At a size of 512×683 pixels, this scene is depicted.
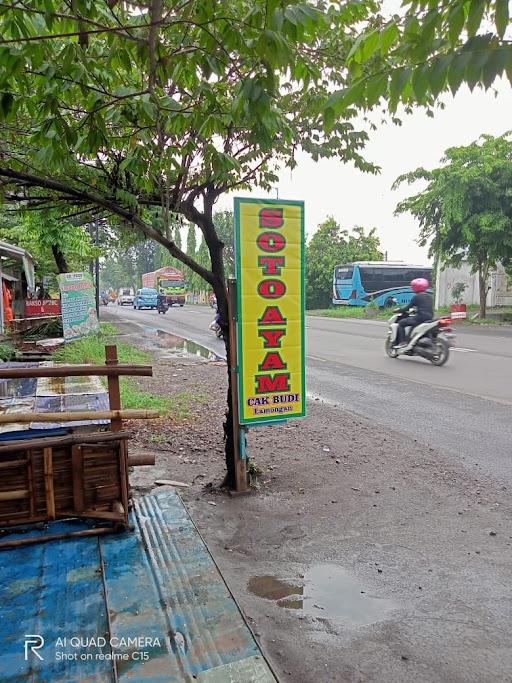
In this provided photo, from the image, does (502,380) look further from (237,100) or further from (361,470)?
(237,100)

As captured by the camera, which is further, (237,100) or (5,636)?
(237,100)

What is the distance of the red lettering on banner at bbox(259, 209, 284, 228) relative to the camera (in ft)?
12.9

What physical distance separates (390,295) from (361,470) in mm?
29125

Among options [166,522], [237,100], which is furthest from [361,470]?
[237,100]

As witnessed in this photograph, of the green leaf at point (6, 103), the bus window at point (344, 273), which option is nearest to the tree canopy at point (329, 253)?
the bus window at point (344, 273)

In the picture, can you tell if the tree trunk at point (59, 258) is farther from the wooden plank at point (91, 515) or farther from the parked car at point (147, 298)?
the parked car at point (147, 298)

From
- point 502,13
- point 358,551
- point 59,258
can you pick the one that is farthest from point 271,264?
point 59,258

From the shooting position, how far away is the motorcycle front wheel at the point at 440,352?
10.9m

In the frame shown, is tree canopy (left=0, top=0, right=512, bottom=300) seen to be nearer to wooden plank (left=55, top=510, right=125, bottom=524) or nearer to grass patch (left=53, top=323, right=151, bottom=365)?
wooden plank (left=55, top=510, right=125, bottom=524)

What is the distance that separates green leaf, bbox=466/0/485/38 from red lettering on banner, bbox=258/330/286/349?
2741 mm

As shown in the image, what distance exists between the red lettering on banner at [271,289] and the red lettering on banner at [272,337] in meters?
0.28

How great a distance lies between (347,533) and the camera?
3.65 meters

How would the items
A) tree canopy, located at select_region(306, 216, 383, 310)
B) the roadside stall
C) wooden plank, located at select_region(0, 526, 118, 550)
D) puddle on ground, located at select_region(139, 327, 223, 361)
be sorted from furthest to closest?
1. tree canopy, located at select_region(306, 216, 383, 310)
2. puddle on ground, located at select_region(139, 327, 223, 361)
3. the roadside stall
4. wooden plank, located at select_region(0, 526, 118, 550)

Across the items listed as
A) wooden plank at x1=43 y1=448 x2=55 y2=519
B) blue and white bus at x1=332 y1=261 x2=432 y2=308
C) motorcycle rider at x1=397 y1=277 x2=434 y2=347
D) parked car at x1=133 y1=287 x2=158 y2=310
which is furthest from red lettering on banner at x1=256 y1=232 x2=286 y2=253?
parked car at x1=133 y1=287 x2=158 y2=310
